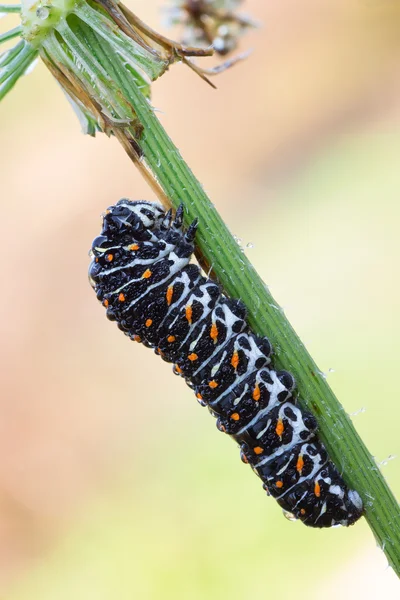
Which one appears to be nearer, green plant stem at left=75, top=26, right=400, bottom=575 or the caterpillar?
green plant stem at left=75, top=26, right=400, bottom=575

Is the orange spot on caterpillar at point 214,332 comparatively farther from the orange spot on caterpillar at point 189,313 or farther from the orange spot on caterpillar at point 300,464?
the orange spot on caterpillar at point 300,464

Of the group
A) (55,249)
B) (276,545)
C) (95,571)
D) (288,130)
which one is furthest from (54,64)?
(288,130)

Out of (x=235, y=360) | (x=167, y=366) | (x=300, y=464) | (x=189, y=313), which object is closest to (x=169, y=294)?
(x=189, y=313)

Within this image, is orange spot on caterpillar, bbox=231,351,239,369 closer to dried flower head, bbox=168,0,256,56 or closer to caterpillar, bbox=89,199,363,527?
caterpillar, bbox=89,199,363,527

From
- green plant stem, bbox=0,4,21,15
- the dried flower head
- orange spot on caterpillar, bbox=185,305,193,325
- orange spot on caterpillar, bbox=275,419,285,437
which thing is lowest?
orange spot on caterpillar, bbox=275,419,285,437

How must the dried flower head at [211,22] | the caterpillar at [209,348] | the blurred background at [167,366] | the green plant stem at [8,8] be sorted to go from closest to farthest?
the green plant stem at [8,8] < the caterpillar at [209,348] < the dried flower head at [211,22] < the blurred background at [167,366]

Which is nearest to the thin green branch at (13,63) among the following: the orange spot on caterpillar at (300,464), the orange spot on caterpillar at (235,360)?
the orange spot on caterpillar at (235,360)

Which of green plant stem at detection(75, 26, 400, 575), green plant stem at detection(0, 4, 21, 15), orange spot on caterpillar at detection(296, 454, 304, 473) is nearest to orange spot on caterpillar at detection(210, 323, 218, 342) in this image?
green plant stem at detection(75, 26, 400, 575)
